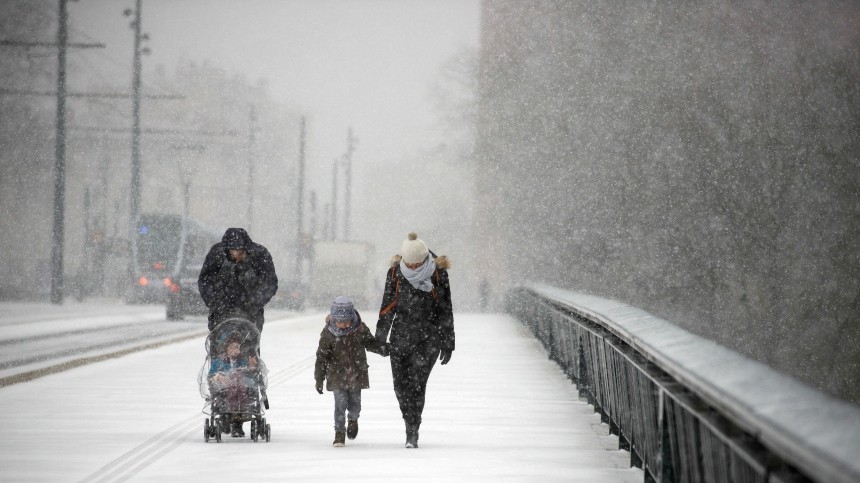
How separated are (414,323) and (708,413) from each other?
15.0ft

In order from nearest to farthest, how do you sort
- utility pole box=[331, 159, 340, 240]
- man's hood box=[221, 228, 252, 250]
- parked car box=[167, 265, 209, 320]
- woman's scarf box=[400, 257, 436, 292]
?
woman's scarf box=[400, 257, 436, 292] → man's hood box=[221, 228, 252, 250] → parked car box=[167, 265, 209, 320] → utility pole box=[331, 159, 340, 240]

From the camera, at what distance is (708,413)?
6.46 meters

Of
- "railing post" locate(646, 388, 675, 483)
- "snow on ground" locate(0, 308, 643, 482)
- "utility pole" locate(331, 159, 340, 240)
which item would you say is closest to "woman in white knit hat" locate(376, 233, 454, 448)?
"snow on ground" locate(0, 308, 643, 482)

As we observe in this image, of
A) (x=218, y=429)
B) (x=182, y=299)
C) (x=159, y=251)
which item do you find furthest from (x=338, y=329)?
(x=159, y=251)

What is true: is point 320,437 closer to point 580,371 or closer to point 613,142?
point 580,371

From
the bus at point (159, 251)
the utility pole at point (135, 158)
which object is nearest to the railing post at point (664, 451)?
the bus at point (159, 251)

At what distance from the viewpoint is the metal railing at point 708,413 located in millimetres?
4273

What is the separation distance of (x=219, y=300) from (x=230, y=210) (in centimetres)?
9936

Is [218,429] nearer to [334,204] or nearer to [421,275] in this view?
[421,275]

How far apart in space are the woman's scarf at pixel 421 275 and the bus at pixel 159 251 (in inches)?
1550

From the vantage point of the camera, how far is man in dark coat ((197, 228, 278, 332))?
37.1 ft

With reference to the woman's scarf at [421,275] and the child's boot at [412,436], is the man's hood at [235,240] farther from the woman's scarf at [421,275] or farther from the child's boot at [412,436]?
the child's boot at [412,436]

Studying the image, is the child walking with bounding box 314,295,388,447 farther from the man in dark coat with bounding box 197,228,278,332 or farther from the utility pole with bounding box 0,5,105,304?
the utility pole with bounding box 0,5,105,304

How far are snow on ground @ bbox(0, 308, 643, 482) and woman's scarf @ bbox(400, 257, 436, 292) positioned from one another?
1204mm
